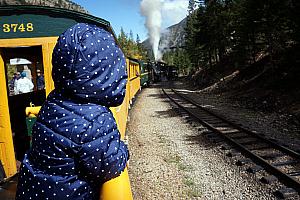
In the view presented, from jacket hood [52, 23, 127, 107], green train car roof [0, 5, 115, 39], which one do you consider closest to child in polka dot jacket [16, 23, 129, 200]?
jacket hood [52, 23, 127, 107]

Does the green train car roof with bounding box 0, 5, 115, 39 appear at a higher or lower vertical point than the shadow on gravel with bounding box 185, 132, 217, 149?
higher

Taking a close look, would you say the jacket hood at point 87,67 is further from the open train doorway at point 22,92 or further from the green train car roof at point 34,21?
the open train doorway at point 22,92

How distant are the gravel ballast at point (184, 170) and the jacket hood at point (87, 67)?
403 cm

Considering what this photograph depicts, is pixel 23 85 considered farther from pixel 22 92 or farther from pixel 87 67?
pixel 87 67

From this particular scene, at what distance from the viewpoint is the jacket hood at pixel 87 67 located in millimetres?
1490

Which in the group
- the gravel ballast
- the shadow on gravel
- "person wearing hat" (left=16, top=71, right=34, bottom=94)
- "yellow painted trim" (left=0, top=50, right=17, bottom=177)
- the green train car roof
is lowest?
the gravel ballast

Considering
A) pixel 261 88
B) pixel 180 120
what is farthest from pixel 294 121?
pixel 261 88

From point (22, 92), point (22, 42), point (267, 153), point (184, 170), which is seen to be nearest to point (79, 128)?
point (22, 42)

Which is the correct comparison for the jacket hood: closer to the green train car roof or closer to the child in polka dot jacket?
the child in polka dot jacket

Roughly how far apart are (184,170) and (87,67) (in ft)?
17.4

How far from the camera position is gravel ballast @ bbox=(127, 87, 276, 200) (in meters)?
5.26

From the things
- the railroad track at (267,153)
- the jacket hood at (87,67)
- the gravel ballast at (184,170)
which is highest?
the jacket hood at (87,67)

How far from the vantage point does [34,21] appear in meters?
4.79

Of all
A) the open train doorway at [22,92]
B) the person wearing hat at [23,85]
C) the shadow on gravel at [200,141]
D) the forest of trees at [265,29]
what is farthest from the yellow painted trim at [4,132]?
the forest of trees at [265,29]
